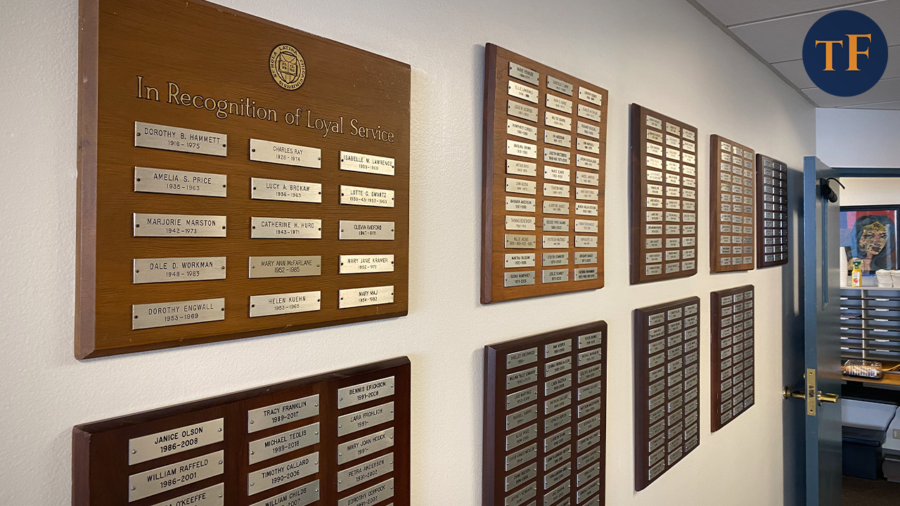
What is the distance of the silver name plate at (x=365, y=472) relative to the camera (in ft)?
2.65

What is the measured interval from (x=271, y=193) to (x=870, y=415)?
4454mm

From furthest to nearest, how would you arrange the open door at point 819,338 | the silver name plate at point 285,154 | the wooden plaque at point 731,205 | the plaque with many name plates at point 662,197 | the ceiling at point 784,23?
1. the open door at point 819,338
2. the wooden plaque at point 731,205
3. the ceiling at point 784,23
4. the plaque with many name plates at point 662,197
5. the silver name plate at point 285,154

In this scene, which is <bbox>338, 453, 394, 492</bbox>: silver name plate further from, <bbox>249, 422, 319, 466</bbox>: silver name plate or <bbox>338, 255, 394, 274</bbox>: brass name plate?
<bbox>338, 255, 394, 274</bbox>: brass name plate

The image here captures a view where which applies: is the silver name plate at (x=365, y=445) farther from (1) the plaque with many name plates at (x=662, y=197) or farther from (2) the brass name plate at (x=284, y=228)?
(1) the plaque with many name plates at (x=662, y=197)

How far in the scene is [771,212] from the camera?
2.38m

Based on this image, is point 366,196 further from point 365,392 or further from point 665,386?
point 665,386

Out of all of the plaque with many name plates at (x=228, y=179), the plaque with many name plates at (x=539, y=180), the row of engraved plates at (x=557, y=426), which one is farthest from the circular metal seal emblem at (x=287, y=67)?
the row of engraved plates at (x=557, y=426)

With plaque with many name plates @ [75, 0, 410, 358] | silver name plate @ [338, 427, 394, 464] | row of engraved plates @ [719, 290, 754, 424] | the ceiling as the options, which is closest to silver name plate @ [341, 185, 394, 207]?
plaque with many name plates @ [75, 0, 410, 358]

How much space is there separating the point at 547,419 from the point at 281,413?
608 mm

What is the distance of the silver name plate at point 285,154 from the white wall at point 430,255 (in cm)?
17

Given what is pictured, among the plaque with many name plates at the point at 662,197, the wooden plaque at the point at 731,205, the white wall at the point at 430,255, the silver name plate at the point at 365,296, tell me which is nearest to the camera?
the white wall at the point at 430,255

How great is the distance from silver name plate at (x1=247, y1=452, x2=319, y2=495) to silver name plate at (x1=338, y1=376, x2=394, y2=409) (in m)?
0.08

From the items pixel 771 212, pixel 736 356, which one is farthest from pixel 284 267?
pixel 771 212

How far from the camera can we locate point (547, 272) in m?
1.16
